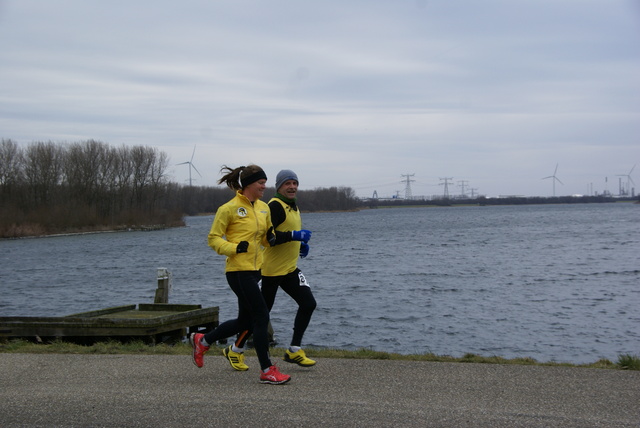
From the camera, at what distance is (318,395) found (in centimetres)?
604

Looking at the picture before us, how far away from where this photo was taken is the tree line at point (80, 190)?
290ft

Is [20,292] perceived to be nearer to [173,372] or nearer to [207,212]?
[173,372]

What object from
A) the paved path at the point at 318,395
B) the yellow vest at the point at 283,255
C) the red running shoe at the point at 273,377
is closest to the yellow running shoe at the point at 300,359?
the paved path at the point at 318,395

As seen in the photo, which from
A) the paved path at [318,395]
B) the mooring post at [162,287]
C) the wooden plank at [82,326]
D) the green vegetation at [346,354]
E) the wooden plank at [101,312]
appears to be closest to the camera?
the paved path at [318,395]

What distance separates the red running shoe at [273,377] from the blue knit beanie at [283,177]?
179cm

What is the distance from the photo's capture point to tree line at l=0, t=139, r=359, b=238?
88.4 m

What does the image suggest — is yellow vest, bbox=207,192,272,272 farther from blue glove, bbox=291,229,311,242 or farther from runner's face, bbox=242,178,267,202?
blue glove, bbox=291,229,311,242

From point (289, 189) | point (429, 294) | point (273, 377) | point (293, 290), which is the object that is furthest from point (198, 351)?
point (429, 294)

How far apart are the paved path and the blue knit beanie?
6.24ft

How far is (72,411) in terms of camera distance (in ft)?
18.4

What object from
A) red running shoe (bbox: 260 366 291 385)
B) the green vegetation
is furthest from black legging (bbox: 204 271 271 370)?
the green vegetation

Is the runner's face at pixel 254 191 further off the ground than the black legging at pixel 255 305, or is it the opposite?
the runner's face at pixel 254 191

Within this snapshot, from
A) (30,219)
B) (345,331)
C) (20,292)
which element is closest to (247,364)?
(345,331)

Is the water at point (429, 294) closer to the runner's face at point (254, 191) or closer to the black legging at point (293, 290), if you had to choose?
the black legging at point (293, 290)
